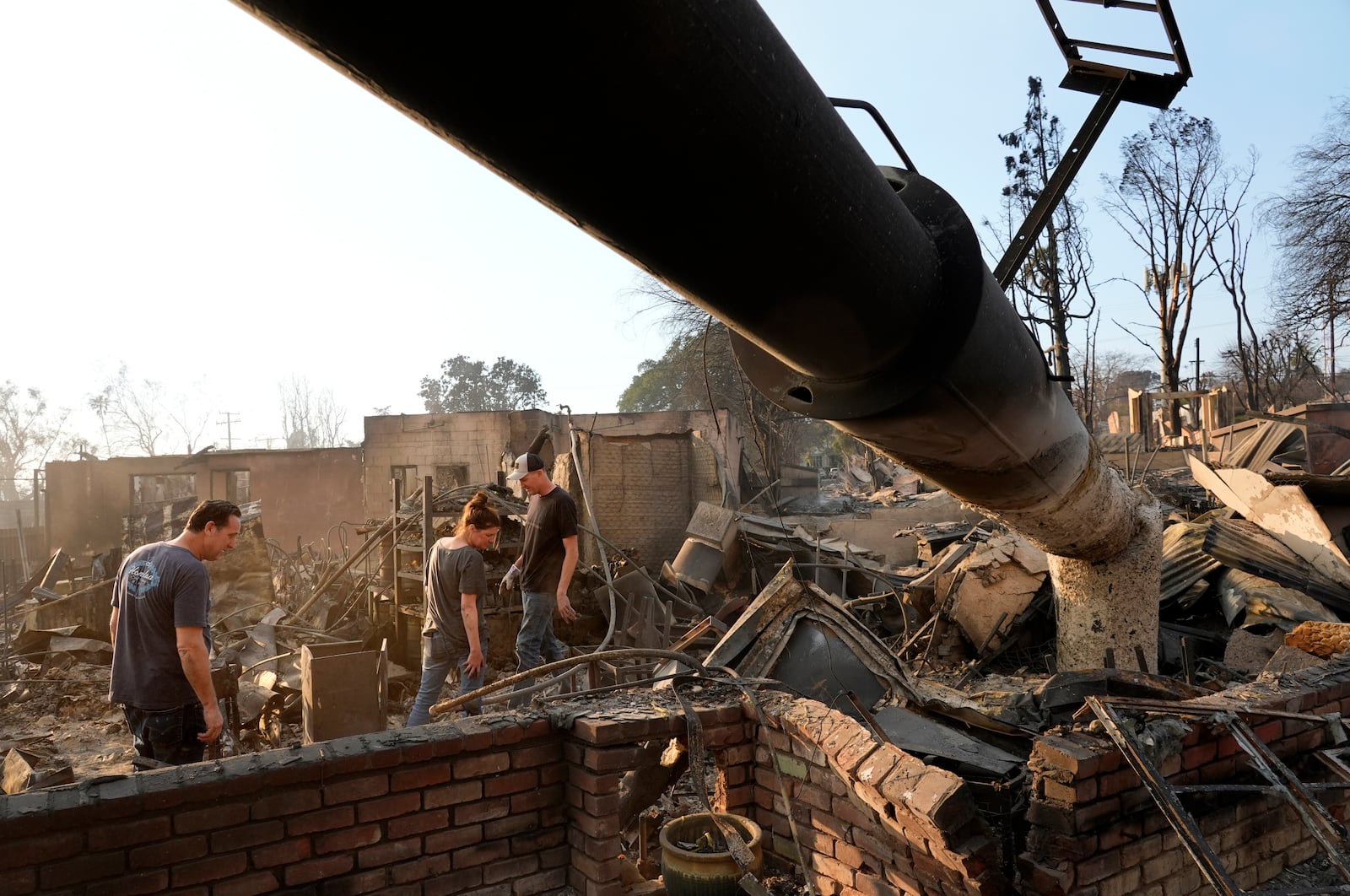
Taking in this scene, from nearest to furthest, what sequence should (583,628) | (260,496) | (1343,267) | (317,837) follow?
(317,837), (583,628), (1343,267), (260,496)

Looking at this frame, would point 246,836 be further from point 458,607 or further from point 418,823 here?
point 458,607

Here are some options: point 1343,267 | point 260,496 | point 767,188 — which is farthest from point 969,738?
point 260,496

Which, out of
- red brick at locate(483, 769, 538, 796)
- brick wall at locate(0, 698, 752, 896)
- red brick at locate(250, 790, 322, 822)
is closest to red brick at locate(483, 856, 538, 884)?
brick wall at locate(0, 698, 752, 896)

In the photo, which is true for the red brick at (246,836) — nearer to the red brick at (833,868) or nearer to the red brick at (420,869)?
the red brick at (420,869)

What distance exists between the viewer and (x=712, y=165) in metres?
0.84

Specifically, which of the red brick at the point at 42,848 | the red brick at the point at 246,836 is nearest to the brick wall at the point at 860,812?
the red brick at the point at 246,836

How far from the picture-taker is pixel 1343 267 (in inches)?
720

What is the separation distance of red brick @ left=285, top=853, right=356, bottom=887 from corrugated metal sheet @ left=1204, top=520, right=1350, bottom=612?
8.67 m

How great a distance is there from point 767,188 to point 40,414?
7107 centimetres

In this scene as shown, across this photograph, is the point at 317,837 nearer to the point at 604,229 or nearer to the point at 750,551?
the point at 604,229

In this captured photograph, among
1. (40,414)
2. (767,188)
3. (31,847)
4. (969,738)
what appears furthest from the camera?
(40,414)

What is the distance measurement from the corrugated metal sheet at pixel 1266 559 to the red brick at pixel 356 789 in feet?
28.0

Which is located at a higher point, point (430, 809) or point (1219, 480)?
point (1219, 480)

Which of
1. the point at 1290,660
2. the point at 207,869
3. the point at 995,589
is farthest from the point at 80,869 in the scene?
the point at 995,589
